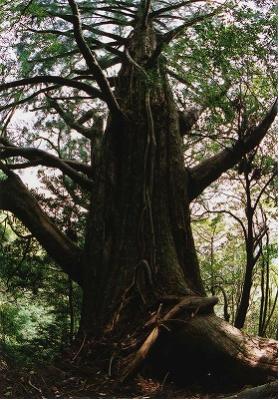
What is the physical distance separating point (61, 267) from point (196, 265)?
962mm

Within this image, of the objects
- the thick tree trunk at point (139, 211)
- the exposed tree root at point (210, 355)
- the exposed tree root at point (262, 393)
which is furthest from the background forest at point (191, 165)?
the exposed tree root at point (262, 393)

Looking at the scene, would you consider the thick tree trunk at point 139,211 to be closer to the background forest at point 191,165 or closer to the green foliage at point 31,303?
the background forest at point 191,165

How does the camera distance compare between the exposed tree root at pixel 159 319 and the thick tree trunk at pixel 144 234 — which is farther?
the thick tree trunk at pixel 144 234

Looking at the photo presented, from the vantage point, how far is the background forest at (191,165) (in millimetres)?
3117

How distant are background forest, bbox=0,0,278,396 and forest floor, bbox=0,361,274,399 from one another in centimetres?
41

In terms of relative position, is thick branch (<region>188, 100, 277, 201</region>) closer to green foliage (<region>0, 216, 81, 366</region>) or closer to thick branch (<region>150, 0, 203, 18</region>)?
thick branch (<region>150, 0, 203, 18</region>)

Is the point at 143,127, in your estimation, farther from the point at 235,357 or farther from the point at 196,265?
the point at 235,357

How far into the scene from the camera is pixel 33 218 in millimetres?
3398

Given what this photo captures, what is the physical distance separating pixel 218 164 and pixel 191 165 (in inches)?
8.4

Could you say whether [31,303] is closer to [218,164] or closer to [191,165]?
[191,165]

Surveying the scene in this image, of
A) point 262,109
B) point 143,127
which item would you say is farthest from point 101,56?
point 262,109

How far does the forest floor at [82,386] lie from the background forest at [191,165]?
0.41m

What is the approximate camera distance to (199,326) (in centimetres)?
255

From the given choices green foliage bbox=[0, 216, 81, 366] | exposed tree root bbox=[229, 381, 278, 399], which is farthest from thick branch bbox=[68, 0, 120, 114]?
exposed tree root bbox=[229, 381, 278, 399]
